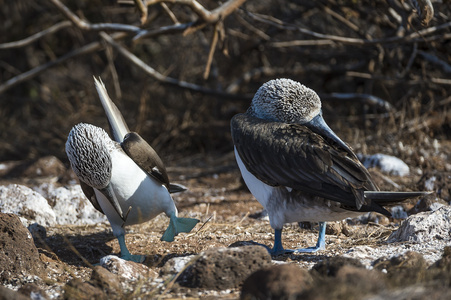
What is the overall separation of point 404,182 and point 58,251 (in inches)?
125

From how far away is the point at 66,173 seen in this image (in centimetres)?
654

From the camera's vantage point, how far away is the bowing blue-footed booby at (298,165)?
3434mm

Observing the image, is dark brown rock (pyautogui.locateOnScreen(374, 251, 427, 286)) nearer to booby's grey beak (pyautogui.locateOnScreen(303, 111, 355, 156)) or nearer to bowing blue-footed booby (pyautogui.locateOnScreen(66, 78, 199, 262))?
booby's grey beak (pyautogui.locateOnScreen(303, 111, 355, 156))

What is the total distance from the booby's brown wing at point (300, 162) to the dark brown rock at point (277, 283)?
0.94m

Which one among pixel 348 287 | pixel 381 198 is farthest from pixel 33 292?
pixel 381 198

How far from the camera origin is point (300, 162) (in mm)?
3545

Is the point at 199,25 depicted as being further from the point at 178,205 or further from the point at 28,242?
the point at 28,242

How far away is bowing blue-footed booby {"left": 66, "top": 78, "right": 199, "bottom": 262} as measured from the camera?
3824 millimetres

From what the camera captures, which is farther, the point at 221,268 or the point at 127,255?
the point at 127,255

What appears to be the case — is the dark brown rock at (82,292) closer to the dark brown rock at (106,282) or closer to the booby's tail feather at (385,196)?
the dark brown rock at (106,282)

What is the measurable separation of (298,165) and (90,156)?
1290mm

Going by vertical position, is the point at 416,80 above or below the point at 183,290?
above

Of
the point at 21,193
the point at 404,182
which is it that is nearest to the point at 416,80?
the point at 404,182

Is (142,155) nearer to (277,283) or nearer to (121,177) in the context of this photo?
(121,177)
